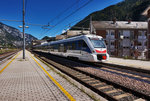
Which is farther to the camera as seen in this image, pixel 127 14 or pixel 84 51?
pixel 127 14

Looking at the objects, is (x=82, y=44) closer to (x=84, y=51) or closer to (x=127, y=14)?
(x=84, y=51)

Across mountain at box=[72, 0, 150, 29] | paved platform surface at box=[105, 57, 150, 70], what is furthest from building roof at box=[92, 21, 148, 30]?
mountain at box=[72, 0, 150, 29]

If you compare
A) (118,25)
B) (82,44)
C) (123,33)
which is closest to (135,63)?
(82,44)

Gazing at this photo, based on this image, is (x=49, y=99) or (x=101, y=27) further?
(x=101, y=27)

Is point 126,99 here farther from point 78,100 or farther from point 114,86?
point 78,100

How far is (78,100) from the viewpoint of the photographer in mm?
3533

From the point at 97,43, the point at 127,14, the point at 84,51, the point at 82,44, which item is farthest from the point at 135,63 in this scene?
the point at 127,14

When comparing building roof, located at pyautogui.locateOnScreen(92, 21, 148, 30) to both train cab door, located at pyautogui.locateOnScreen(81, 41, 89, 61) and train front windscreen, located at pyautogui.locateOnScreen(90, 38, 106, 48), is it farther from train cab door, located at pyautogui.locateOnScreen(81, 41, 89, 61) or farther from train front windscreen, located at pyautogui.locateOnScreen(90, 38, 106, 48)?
train cab door, located at pyautogui.locateOnScreen(81, 41, 89, 61)

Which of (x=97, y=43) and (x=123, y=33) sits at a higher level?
(x=123, y=33)

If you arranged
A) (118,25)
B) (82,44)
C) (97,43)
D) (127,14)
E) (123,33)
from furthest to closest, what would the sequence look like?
(127,14), (118,25), (123,33), (82,44), (97,43)

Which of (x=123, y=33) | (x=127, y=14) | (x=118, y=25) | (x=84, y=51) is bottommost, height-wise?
(x=84, y=51)

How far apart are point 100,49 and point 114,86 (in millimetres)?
5429

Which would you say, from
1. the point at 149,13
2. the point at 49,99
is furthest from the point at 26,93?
the point at 149,13

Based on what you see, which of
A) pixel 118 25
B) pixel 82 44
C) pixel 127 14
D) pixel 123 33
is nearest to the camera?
pixel 82 44
